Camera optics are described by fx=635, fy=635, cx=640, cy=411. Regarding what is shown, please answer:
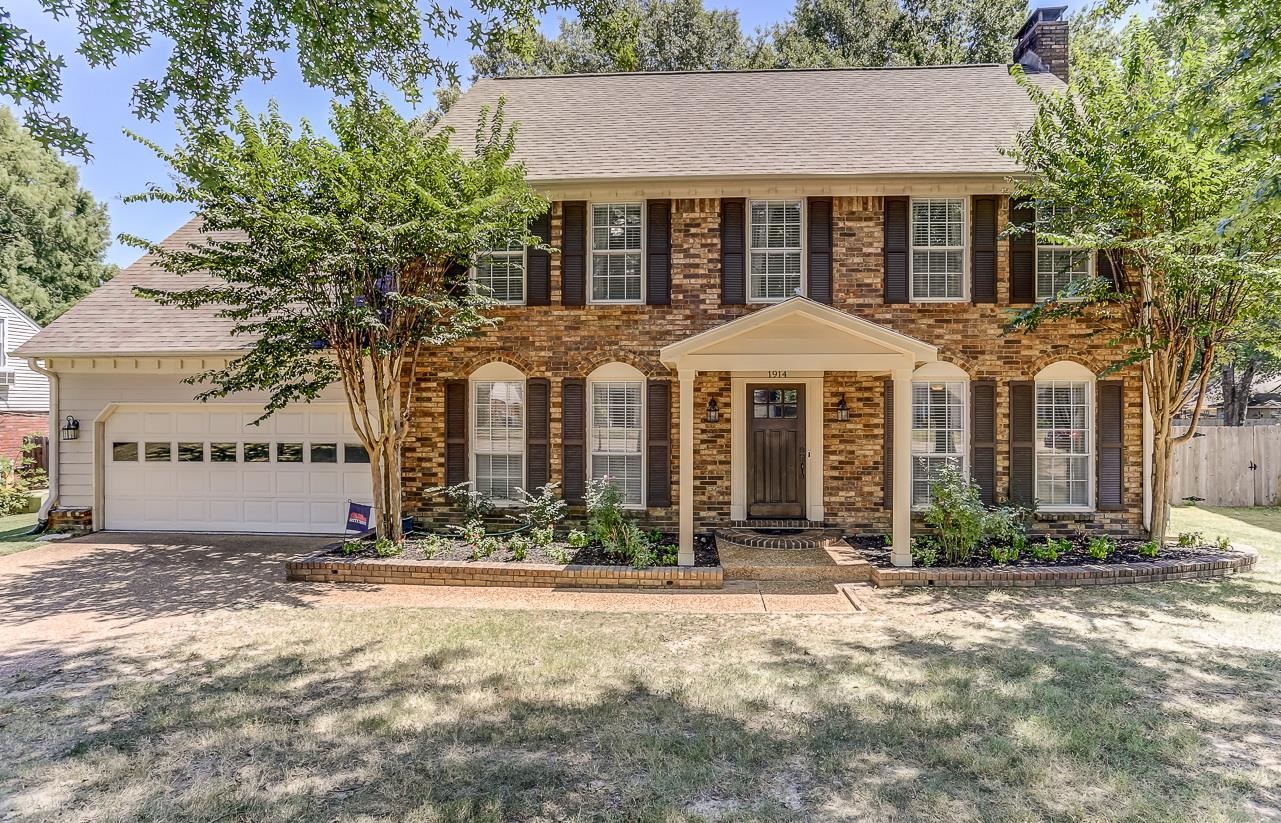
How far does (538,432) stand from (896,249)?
561cm

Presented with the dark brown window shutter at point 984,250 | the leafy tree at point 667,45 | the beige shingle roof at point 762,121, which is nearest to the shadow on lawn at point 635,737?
the dark brown window shutter at point 984,250

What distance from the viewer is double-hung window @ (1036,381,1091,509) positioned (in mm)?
8703

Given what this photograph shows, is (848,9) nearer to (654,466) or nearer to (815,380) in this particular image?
(815,380)

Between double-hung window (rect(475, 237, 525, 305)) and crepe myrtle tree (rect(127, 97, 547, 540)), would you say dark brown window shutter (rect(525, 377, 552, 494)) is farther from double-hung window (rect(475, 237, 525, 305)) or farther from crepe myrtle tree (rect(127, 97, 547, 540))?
crepe myrtle tree (rect(127, 97, 547, 540))

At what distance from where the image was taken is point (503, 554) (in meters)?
7.81

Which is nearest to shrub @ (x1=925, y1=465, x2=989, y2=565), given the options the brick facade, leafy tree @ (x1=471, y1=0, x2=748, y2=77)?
the brick facade

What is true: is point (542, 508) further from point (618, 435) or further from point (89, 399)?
point (89, 399)

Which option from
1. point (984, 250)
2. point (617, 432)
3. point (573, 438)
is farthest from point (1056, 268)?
point (573, 438)

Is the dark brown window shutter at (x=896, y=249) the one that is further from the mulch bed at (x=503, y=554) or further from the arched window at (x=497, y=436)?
the arched window at (x=497, y=436)

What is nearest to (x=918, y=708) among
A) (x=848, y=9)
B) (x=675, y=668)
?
(x=675, y=668)

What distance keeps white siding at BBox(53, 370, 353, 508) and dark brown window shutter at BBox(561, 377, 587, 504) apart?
5010 mm

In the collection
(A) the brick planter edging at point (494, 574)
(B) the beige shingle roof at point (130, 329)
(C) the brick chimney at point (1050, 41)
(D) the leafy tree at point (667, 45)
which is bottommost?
(A) the brick planter edging at point (494, 574)

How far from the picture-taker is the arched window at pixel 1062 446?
28.6 ft

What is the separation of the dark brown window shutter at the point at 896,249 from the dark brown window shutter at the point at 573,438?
14.7 ft
